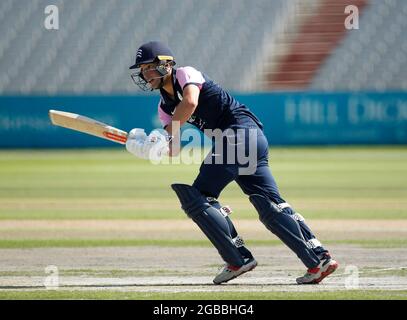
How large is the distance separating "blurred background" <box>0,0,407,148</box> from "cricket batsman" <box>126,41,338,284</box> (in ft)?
73.5

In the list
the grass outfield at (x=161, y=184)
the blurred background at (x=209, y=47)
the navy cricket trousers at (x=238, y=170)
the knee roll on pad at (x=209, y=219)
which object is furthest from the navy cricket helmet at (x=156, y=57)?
the blurred background at (x=209, y=47)

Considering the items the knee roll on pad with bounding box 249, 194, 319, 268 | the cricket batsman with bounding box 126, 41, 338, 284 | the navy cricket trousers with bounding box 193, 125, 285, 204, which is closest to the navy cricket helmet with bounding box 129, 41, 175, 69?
the cricket batsman with bounding box 126, 41, 338, 284

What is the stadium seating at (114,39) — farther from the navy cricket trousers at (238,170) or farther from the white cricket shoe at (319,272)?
the white cricket shoe at (319,272)

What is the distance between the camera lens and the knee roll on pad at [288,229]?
24.4 feet

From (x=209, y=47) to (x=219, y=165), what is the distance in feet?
82.8

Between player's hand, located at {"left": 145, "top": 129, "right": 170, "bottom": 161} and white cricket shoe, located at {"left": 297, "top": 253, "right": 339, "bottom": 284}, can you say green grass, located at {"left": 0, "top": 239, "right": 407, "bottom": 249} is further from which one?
player's hand, located at {"left": 145, "top": 129, "right": 170, "bottom": 161}

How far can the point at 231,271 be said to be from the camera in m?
7.61

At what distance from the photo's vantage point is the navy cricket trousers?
7.41 meters

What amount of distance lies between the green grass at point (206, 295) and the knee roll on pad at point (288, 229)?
0.53 meters

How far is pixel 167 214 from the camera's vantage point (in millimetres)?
14117
